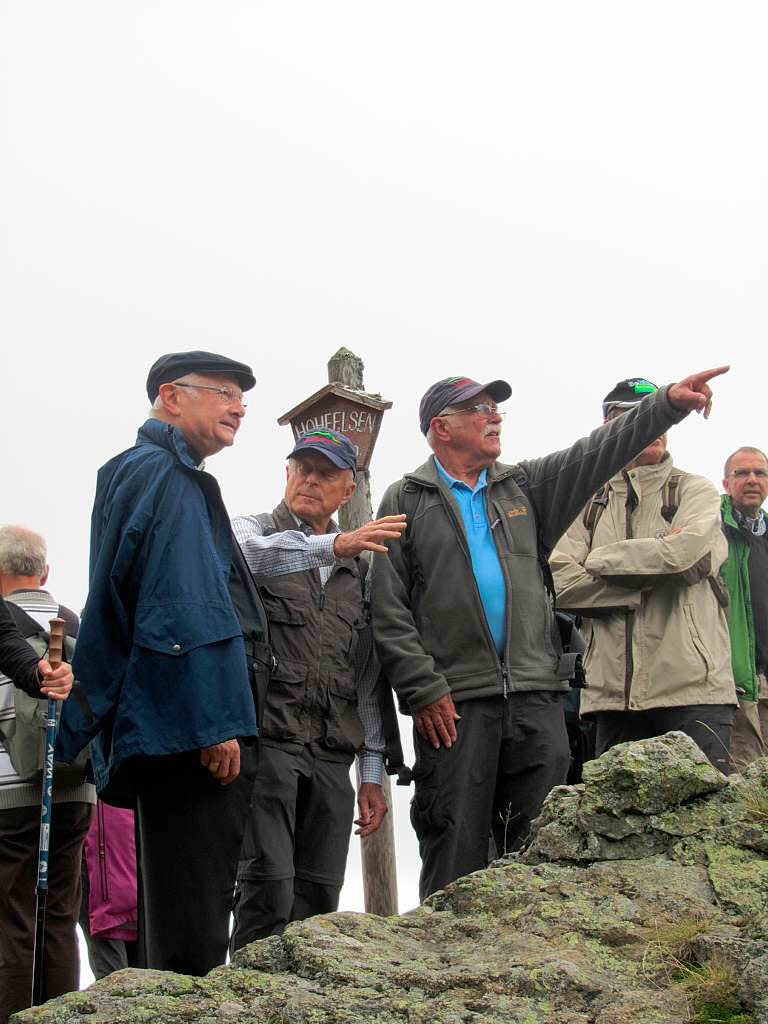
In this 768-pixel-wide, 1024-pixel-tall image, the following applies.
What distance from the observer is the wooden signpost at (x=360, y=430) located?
23.2ft

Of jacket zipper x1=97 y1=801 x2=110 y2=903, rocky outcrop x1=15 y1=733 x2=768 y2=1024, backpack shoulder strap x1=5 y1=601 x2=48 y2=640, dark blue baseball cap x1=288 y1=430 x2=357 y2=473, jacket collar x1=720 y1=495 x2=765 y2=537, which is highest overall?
dark blue baseball cap x1=288 y1=430 x2=357 y2=473

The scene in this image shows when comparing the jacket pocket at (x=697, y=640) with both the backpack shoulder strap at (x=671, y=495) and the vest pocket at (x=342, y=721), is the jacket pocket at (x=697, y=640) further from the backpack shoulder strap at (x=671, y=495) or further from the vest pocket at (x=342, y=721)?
the vest pocket at (x=342, y=721)

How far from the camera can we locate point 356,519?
Result: 306 inches

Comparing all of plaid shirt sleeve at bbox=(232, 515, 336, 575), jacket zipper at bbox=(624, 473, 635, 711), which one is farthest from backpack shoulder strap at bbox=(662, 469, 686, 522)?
plaid shirt sleeve at bbox=(232, 515, 336, 575)

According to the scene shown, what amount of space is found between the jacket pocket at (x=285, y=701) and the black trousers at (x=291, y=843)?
81 millimetres

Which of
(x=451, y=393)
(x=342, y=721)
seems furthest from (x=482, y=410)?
(x=342, y=721)

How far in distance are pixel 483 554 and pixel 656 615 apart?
1.08 meters

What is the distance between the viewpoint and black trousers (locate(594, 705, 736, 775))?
5520 millimetres

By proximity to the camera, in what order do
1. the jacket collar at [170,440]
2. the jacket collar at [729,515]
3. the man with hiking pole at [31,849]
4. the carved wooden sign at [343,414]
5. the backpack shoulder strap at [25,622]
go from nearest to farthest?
the jacket collar at [170,440], the man with hiking pole at [31,849], the backpack shoulder strap at [25,622], the jacket collar at [729,515], the carved wooden sign at [343,414]

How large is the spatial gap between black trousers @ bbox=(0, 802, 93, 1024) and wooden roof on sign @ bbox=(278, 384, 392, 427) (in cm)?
304

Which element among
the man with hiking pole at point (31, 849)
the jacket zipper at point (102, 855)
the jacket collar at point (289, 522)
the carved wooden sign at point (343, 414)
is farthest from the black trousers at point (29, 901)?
the carved wooden sign at point (343, 414)

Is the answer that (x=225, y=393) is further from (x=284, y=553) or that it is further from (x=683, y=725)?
(x=683, y=725)

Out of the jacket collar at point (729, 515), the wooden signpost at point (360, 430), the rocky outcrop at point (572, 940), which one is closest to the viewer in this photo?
the rocky outcrop at point (572, 940)

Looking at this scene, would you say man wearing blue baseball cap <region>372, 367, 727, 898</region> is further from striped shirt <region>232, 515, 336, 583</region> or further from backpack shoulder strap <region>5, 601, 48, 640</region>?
backpack shoulder strap <region>5, 601, 48, 640</region>
